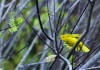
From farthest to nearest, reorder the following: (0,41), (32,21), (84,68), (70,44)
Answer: (32,21) → (0,41) → (70,44) → (84,68)

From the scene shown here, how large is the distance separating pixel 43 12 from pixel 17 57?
0.86 m

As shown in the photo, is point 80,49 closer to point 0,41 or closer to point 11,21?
point 11,21

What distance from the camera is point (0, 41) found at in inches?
142

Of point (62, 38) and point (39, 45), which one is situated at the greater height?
point (62, 38)

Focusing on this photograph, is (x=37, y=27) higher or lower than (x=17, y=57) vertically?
higher

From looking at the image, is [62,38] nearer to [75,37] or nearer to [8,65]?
[75,37]

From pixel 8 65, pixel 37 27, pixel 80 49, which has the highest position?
pixel 80 49

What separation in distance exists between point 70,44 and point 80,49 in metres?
0.09

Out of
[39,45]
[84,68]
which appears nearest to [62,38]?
[84,68]

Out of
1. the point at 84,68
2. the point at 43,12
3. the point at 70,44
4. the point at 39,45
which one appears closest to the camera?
the point at 84,68

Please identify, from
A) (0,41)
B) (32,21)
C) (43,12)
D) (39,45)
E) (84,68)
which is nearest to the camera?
(84,68)

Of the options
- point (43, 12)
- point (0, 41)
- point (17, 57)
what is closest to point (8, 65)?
point (17, 57)

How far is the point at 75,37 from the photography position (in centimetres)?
235

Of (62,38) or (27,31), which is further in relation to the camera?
(27,31)
